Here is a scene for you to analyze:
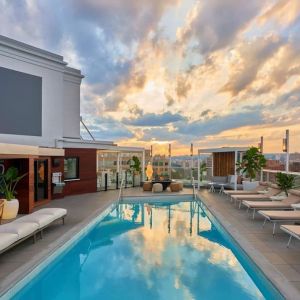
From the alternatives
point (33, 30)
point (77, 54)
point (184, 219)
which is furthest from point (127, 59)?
point (184, 219)

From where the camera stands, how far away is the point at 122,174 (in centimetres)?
1856

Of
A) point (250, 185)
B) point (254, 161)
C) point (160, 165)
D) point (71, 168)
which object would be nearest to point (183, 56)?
point (254, 161)

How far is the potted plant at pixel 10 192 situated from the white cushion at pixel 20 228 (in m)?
2.98

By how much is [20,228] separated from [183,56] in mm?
11933

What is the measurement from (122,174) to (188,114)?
6.51 m

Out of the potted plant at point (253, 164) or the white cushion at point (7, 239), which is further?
the potted plant at point (253, 164)

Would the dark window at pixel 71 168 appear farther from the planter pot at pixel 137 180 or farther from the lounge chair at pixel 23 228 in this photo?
the lounge chair at pixel 23 228

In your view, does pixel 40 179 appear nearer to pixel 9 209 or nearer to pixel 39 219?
pixel 9 209

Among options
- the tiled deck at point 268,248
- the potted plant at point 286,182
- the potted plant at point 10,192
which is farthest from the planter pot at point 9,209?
the potted plant at point 286,182

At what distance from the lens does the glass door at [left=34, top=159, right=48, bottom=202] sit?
12.2m

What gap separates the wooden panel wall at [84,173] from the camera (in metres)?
15.4

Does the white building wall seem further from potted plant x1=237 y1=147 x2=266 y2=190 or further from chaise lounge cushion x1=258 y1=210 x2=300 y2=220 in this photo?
chaise lounge cushion x1=258 y1=210 x2=300 y2=220

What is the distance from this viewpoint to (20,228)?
6.12 m

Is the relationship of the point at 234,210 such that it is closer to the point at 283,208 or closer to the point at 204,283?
the point at 283,208
